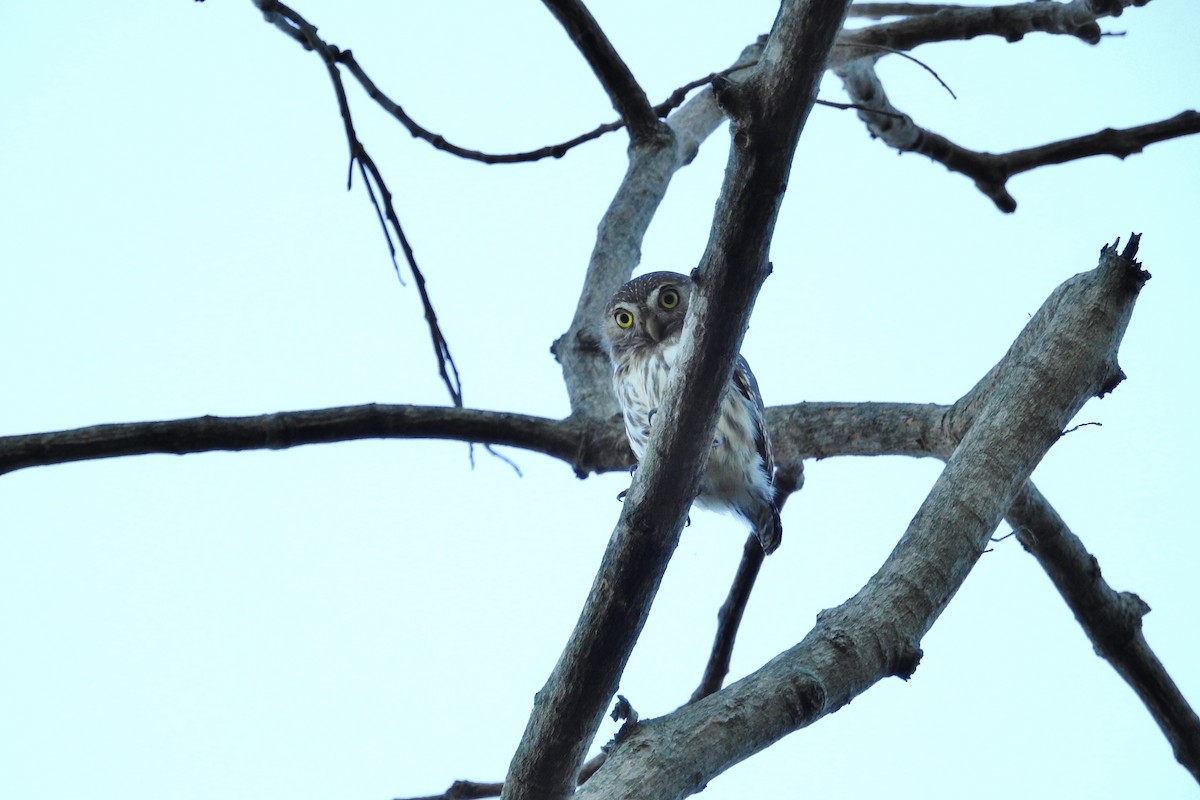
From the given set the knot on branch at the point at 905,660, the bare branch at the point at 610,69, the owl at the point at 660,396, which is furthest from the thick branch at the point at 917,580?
the bare branch at the point at 610,69

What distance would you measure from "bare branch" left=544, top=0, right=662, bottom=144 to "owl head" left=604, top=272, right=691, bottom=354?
3.06 ft

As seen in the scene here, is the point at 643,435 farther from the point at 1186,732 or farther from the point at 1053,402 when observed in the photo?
the point at 1186,732

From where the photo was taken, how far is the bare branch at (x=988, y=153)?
488 centimetres

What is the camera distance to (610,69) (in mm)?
5230

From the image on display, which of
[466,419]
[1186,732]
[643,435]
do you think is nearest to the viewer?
[1186,732]

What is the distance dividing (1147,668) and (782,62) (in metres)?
2.66

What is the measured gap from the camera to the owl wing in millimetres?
4324

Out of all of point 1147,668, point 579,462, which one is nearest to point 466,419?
point 579,462

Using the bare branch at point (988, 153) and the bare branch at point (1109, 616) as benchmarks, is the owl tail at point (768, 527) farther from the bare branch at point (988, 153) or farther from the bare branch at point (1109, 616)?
the bare branch at point (988, 153)

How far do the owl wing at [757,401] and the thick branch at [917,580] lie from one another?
1036mm

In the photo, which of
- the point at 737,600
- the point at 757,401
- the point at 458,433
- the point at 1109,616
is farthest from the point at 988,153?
the point at 458,433

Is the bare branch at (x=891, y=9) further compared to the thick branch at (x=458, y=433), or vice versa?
the bare branch at (x=891, y=9)

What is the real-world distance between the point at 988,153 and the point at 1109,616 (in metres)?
2.86

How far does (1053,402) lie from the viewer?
325 cm
